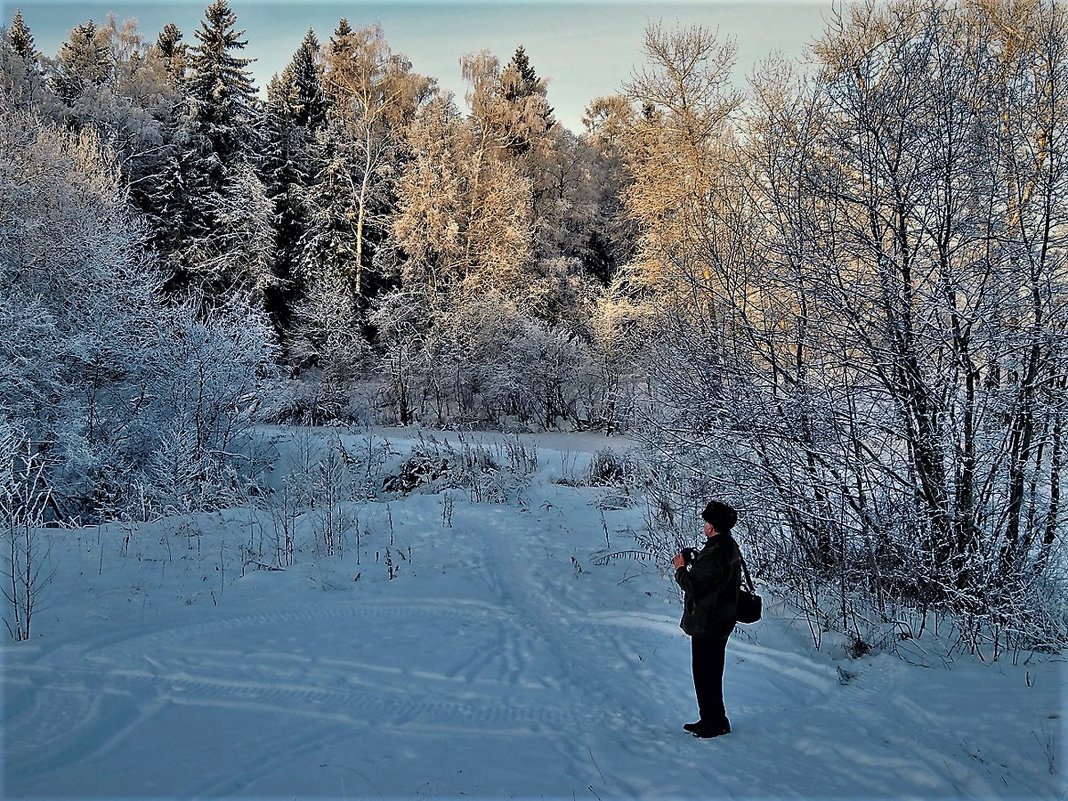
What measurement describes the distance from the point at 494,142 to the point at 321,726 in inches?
1009

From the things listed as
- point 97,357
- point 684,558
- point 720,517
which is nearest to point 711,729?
point 684,558

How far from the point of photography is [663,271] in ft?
51.0

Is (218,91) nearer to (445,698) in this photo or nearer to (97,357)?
(97,357)

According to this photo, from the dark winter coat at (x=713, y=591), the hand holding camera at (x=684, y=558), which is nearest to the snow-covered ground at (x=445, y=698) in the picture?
the dark winter coat at (x=713, y=591)

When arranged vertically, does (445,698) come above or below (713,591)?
below

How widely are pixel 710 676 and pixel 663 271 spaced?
1224 cm

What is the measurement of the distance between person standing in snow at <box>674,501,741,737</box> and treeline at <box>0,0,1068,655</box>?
188 cm

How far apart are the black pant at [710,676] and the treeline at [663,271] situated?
1.87m

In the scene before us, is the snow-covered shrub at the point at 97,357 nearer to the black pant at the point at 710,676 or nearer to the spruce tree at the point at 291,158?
the black pant at the point at 710,676

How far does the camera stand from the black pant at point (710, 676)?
4336 millimetres

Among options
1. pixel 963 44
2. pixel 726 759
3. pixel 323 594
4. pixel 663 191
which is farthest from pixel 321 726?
pixel 663 191

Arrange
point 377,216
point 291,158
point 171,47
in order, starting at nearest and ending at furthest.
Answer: point 377,216, point 291,158, point 171,47

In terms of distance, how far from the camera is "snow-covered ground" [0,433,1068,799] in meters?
3.67

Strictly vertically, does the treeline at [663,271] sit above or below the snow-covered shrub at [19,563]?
above
